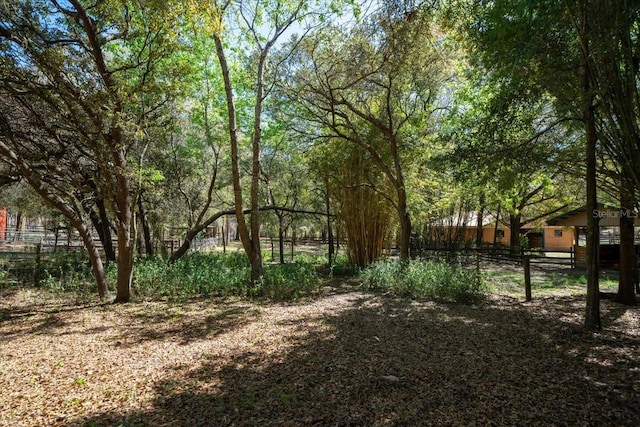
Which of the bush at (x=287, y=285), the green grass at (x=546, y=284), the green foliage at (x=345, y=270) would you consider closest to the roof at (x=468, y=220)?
the green grass at (x=546, y=284)

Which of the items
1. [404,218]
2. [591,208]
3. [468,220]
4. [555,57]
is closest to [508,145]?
[555,57]

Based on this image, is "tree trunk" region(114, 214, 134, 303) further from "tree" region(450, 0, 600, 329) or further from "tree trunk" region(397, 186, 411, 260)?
"tree" region(450, 0, 600, 329)

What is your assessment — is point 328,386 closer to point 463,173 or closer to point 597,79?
point 597,79

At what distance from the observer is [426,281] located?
22.2ft

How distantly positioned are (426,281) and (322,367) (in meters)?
4.01

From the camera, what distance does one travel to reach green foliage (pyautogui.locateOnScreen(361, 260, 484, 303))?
6.33 m

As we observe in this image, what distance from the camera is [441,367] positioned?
3266mm

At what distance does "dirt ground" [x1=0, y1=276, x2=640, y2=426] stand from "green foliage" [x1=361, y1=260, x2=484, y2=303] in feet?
2.00

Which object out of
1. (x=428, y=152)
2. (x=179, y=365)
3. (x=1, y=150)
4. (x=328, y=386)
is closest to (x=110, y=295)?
(x=1, y=150)

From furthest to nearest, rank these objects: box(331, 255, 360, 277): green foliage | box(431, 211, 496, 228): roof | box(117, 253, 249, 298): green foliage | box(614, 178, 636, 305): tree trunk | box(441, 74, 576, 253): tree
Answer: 1. box(431, 211, 496, 228): roof
2. box(331, 255, 360, 277): green foliage
3. box(117, 253, 249, 298): green foliage
4. box(614, 178, 636, 305): tree trunk
5. box(441, 74, 576, 253): tree

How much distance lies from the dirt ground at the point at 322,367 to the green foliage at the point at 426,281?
2.00ft

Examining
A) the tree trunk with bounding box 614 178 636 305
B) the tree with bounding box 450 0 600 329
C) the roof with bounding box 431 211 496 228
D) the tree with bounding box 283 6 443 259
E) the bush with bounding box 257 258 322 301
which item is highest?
the tree with bounding box 283 6 443 259

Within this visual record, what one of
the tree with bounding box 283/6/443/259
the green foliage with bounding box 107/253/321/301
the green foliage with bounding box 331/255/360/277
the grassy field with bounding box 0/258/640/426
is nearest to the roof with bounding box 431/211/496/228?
the green foliage with bounding box 331/255/360/277

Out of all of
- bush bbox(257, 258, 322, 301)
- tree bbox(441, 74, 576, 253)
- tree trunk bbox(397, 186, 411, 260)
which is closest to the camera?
tree bbox(441, 74, 576, 253)
